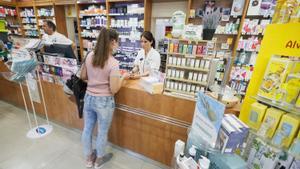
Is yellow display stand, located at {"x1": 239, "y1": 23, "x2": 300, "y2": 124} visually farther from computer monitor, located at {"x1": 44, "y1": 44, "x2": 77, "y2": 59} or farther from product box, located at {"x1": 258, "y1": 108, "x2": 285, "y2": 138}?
computer monitor, located at {"x1": 44, "y1": 44, "x2": 77, "y2": 59}

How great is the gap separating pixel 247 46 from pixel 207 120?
291 cm

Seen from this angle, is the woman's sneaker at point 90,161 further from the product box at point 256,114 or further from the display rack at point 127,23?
the display rack at point 127,23

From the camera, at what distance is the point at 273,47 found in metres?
1.07

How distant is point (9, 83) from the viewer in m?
3.14

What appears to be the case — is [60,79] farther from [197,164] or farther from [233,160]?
[233,160]

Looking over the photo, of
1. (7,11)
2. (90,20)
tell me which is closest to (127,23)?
(90,20)

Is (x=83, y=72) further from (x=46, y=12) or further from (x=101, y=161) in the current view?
(x=46, y=12)

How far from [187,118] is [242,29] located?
255 centimetres

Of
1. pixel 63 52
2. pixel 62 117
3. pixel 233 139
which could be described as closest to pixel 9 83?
pixel 62 117

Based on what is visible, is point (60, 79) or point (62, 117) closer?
point (60, 79)

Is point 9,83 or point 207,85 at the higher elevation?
point 207,85

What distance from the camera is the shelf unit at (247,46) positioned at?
292cm

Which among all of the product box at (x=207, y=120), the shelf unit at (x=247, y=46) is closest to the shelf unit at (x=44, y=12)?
the shelf unit at (x=247, y=46)

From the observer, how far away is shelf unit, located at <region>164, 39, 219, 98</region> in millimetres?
1337
